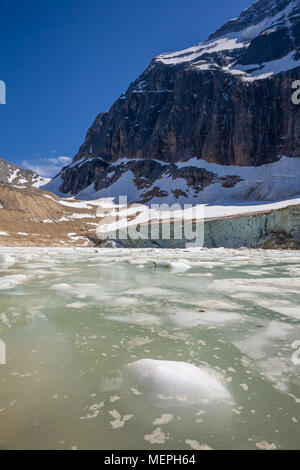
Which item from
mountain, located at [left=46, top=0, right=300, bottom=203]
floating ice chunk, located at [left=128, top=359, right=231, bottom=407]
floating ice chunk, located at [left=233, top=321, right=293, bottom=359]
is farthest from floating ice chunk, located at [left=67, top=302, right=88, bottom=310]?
mountain, located at [left=46, top=0, right=300, bottom=203]

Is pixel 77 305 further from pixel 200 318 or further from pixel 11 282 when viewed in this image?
pixel 11 282

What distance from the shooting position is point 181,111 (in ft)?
224

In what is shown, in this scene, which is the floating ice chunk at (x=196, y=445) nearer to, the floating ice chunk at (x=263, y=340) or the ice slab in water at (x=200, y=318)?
the floating ice chunk at (x=263, y=340)

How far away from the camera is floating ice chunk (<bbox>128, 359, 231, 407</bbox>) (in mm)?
1318

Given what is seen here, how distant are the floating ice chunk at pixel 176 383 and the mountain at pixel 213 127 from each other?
47.9 m

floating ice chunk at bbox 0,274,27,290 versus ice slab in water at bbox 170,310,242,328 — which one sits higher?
ice slab in water at bbox 170,310,242,328

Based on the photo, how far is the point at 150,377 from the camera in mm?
1456

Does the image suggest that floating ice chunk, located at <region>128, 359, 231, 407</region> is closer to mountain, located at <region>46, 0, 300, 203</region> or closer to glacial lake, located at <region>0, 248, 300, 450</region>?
glacial lake, located at <region>0, 248, 300, 450</region>

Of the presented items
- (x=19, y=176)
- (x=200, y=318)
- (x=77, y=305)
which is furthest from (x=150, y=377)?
(x=19, y=176)

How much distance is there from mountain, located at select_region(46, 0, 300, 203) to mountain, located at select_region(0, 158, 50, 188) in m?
38.9

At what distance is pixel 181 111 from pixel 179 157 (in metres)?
13.6

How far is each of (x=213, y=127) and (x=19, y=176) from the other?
328 feet

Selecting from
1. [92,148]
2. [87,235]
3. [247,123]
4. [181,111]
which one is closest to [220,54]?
[181,111]

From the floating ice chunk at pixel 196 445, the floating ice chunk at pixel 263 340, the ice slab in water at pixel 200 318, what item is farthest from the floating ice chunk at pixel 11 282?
the floating ice chunk at pixel 196 445
